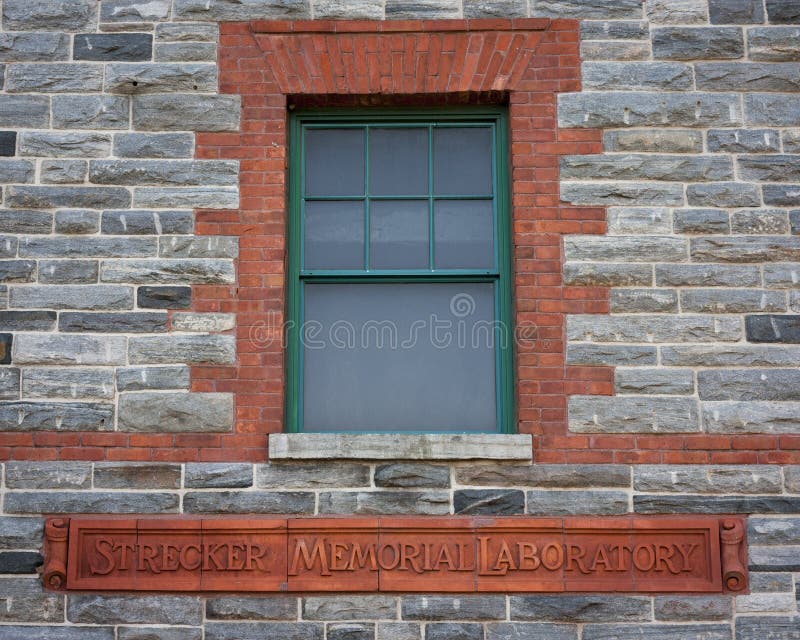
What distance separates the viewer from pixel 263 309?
248 inches

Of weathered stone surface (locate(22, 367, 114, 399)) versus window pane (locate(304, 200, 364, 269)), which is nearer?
weathered stone surface (locate(22, 367, 114, 399))

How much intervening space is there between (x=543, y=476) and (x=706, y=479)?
0.93 m

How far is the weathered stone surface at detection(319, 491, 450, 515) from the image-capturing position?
603 centimetres

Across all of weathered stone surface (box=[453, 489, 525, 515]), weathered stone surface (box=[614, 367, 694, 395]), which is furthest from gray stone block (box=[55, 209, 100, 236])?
weathered stone surface (box=[614, 367, 694, 395])

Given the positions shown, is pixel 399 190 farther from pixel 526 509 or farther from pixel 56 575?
pixel 56 575

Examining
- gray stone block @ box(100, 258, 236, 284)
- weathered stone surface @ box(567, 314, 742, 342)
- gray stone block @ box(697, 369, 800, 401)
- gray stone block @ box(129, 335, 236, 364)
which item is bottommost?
gray stone block @ box(697, 369, 800, 401)

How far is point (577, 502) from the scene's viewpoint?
604cm

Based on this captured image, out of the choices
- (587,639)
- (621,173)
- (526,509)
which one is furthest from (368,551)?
(621,173)

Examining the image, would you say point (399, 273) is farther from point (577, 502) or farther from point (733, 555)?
point (733, 555)

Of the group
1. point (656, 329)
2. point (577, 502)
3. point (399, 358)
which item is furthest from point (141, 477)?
point (656, 329)

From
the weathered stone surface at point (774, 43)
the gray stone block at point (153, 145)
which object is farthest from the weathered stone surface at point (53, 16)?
the weathered stone surface at point (774, 43)

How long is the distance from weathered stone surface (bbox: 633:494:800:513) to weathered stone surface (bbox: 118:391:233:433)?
2435mm

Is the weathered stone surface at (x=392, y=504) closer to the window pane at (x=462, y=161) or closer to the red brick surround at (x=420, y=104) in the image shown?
the red brick surround at (x=420, y=104)

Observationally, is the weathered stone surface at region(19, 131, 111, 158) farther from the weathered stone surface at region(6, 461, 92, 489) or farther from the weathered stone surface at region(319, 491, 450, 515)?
the weathered stone surface at region(319, 491, 450, 515)
